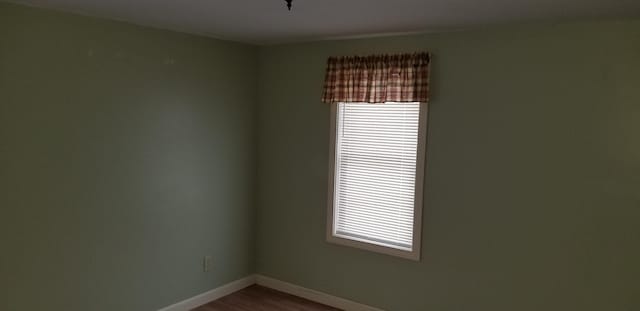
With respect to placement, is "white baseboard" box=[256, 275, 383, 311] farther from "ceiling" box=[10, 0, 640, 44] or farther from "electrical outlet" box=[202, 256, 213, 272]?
"ceiling" box=[10, 0, 640, 44]

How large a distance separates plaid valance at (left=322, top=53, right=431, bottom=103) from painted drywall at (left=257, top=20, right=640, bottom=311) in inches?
3.8

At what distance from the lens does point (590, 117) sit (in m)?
3.01

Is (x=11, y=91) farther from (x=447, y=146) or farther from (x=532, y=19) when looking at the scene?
(x=532, y=19)

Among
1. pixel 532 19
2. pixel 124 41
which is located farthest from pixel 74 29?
pixel 532 19

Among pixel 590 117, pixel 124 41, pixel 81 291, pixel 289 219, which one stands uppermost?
pixel 124 41

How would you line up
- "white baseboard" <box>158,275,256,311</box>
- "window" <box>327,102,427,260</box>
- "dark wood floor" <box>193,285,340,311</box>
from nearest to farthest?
"window" <box>327,102,427,260</box>
"white baseboard" <box>158,275,256,311</box>
"dark wood floor" <box>193,285,340,311</box>

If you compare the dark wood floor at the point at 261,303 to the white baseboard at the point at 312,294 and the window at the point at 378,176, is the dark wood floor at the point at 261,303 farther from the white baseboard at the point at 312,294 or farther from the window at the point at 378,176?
the window at the point at 378,176

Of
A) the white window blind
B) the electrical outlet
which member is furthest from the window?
the electrical outlet

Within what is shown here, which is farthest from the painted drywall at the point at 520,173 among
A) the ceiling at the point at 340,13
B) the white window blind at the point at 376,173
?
the ceiling at the point at 340,13

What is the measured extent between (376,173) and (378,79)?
2.45 ft

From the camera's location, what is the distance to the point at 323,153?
13.5 ft

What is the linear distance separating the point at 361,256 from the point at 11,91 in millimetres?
2731

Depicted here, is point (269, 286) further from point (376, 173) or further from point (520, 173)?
point (520, 173)

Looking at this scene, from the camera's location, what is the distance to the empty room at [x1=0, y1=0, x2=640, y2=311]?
294 cm
